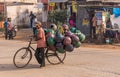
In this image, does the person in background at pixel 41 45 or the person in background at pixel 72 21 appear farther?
the person in background at pixel 72 21

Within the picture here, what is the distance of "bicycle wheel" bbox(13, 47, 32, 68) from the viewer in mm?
14086

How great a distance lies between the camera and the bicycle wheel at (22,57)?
14.1 metres

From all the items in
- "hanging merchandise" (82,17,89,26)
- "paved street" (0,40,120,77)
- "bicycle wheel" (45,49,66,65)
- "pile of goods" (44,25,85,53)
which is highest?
"hanging merchandise" (82,17,89,26)

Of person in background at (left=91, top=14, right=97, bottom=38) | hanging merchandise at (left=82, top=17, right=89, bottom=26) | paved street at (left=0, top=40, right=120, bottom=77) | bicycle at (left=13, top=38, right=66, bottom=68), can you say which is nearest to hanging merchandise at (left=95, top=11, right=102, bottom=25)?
person in background at (left=91, top=14, right=97, bottom=38)

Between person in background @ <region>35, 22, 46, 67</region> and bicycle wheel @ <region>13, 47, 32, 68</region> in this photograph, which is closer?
person in background @ <region>35, 22, 46, 67</region>

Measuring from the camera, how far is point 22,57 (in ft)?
46.1

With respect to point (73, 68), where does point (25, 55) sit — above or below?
above

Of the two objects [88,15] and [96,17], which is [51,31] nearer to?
[96,17]

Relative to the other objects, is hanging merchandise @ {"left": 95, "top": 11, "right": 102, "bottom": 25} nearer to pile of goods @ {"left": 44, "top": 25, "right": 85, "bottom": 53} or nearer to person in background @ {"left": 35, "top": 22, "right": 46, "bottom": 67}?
pile of goods @ {"left": 44, "top": 25, "right": 85, "bottom": 53}

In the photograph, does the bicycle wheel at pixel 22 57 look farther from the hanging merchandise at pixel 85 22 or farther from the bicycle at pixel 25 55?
the hanging merchandise at pixel 85 22

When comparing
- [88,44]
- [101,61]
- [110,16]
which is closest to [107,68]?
[101,61]

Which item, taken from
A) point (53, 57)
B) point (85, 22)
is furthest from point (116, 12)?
point (53, 57)

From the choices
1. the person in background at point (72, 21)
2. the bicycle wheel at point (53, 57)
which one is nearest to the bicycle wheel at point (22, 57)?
the bicycle wheel at point (53, 57)

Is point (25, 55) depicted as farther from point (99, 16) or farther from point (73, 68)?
point (99, 16)
